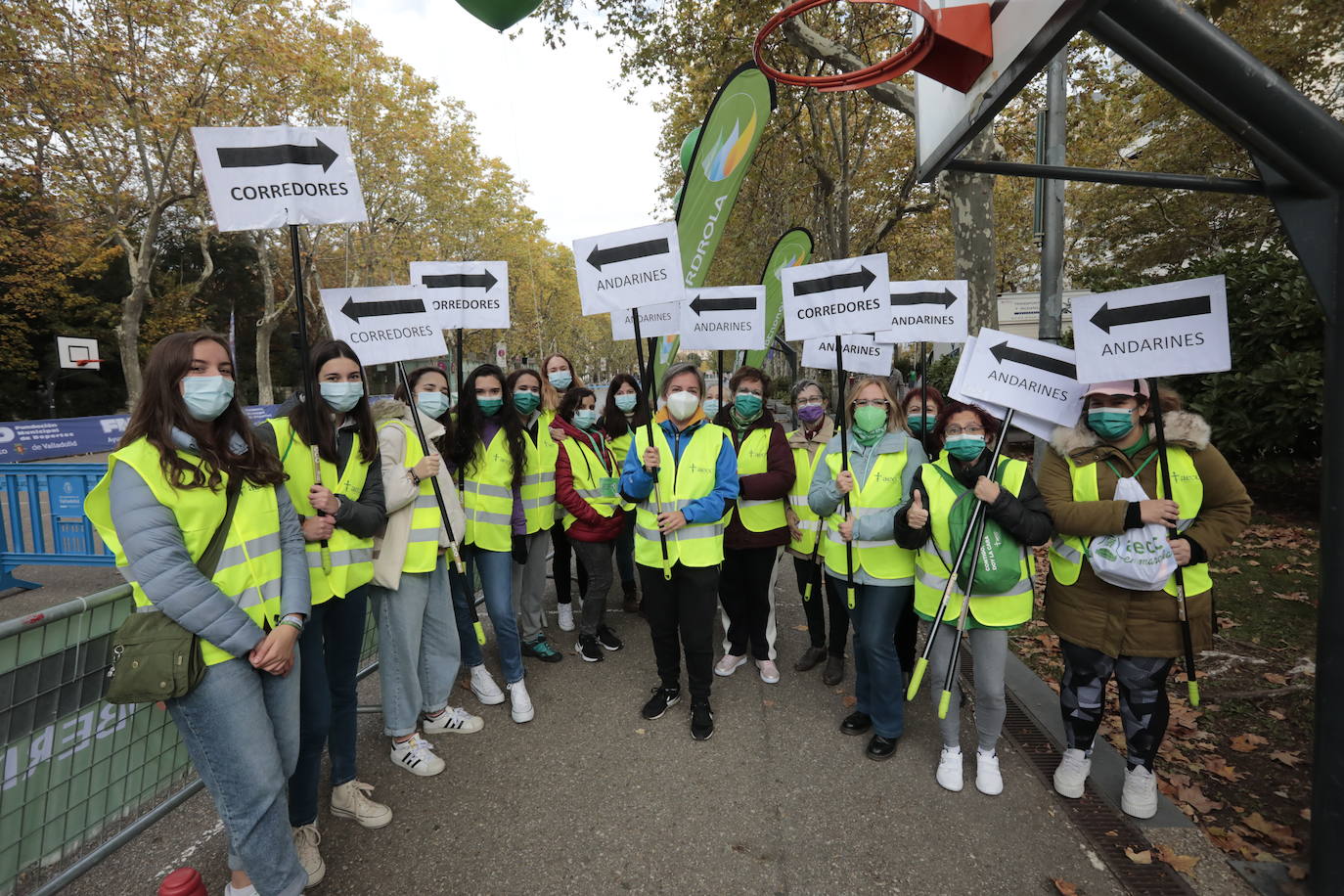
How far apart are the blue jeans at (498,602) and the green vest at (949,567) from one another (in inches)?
92.3

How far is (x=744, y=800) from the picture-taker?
318 cm

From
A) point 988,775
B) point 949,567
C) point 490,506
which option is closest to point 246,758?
point 490,506

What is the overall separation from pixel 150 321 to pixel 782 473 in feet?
96.3

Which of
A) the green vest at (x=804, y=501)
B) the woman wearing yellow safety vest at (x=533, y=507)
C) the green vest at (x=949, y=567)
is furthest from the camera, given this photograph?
the woman wearing yellow safety vest at (x=533, y=507)

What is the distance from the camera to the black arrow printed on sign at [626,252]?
12.8 feet

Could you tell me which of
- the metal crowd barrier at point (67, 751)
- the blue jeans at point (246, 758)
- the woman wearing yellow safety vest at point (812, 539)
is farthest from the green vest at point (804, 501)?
the metal crowd barrier at point (67, 751)

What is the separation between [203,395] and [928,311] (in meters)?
4.13

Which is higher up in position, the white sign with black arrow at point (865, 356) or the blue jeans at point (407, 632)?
the white sign with black arrow at point (865, 356)

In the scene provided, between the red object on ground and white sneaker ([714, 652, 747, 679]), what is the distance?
3.00 m

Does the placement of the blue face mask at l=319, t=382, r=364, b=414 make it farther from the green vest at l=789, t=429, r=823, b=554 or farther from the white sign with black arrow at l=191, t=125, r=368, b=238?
the green vest at l=789, t=429, r=823, b=554

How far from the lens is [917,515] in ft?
10.7

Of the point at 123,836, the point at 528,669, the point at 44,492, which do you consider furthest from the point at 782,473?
the point at 44,492

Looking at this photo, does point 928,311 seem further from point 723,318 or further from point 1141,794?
point 1141,794

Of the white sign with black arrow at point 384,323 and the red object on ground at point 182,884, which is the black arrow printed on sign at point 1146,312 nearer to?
the white sign with black arrow at point 384,323
